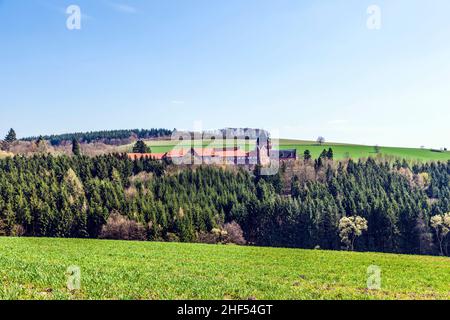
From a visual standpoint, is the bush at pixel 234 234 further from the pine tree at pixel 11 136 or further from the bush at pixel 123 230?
the pine tree at pixel 11 136

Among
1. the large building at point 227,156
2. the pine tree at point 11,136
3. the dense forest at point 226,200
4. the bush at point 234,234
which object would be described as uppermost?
the pine tree at point 11,136

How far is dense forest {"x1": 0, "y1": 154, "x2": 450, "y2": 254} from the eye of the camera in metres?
89.1

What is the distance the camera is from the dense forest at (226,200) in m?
89.1

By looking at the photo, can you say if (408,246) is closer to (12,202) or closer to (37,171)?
(12,202)

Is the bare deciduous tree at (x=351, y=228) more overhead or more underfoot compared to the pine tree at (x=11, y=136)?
more underfoot

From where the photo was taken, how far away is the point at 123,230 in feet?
286

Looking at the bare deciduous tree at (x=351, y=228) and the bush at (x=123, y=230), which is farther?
the bare deciduous tree at (x=351, y=228)

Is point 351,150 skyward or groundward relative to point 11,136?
groundward

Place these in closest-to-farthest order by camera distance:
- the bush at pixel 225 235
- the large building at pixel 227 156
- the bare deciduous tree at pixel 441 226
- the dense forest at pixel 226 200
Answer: the dense forest at pixel 226 200 < the bush at pixel 225 235 < the bare deciduous tree at pixel 441 226 < the large building at pixel 227 156

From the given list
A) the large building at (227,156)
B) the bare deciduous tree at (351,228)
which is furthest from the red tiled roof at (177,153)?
the bare deciduous tree at (351,228)

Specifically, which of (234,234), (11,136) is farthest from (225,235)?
(11,136)

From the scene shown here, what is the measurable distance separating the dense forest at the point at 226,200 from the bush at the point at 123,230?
149 centimetres

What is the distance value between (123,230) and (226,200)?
3013 cm

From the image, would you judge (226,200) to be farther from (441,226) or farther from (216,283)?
(216,283)
